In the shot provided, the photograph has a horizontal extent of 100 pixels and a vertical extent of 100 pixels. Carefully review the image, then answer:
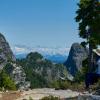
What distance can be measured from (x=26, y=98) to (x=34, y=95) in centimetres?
271

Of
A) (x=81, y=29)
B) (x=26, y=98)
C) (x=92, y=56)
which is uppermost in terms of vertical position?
(x=81, y=29)

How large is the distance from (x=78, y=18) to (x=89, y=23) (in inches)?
66.5

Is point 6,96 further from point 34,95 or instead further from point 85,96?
point 85,96

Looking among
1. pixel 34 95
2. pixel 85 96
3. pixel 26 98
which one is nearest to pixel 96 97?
pixel 85 96

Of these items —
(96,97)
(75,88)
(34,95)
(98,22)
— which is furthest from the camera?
(98,22)

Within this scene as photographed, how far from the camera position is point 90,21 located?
47.7 metres

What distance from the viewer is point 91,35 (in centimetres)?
4944

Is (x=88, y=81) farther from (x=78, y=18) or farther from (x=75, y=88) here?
(x=78, y=18)

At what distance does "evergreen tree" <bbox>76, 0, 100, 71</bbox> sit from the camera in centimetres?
4759

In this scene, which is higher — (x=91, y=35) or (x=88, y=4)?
(x=88, y=4)

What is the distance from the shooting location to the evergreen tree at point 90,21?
47594 mm

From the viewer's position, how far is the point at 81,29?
49062mm

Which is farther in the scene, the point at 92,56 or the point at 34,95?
the point at 92,56

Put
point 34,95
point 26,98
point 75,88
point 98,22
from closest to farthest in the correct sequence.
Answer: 1. point 26,98
2. point 34,95
3. point 75,88
4. point 98,22
